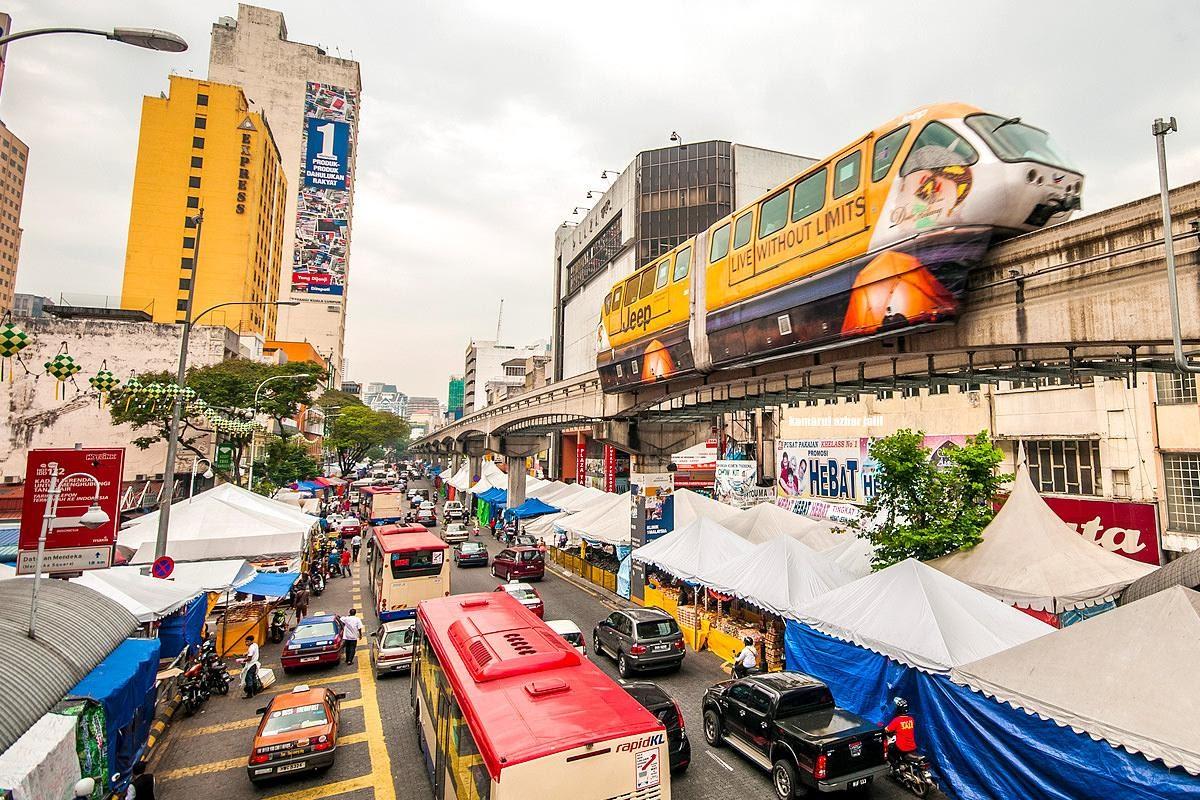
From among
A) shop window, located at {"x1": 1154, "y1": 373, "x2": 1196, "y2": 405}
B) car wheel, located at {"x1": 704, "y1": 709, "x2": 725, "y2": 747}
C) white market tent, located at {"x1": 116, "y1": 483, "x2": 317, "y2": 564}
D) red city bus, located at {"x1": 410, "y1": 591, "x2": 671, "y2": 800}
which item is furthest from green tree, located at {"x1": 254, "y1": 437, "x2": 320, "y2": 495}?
shop window, located at {"x1": 1154, "y1": 373, "x2": 1196, "y2": 405}

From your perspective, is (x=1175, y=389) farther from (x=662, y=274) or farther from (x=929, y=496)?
(x=662, y=274)

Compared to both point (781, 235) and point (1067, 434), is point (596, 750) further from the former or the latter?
point (1067, 434)

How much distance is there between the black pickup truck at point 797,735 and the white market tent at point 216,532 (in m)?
16.0

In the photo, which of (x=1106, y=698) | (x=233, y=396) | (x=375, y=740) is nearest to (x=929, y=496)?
(x=1106, y=698)

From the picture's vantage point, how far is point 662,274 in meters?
20.1

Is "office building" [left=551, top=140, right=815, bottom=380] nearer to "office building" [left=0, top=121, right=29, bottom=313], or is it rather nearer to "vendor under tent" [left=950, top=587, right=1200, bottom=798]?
"vendor under tent" [left=950, top=587, right=1200, bottom=798]

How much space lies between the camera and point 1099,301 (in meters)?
9.30

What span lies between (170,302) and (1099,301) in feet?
250

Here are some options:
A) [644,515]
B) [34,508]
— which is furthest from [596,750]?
[644,515]

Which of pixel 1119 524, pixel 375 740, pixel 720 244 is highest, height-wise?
pixel 720 244

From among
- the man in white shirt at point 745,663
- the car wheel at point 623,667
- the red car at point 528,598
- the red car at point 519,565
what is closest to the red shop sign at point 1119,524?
the man in white shirt at point 745,663

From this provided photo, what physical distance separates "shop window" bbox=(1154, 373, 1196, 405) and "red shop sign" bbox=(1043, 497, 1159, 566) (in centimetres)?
338

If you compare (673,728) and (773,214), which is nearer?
(673,728)

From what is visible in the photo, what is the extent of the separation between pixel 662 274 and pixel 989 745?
14888 mm
